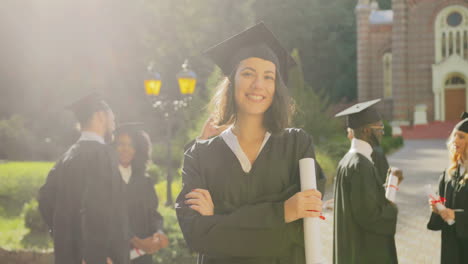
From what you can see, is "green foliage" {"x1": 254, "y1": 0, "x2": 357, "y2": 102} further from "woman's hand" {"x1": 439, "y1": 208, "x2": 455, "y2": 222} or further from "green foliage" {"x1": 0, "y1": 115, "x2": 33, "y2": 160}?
"woman's hand" {"x1": 439, "y1": 208, "x2": 455, "y2": 222}

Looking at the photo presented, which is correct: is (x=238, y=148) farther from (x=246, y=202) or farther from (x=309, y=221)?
(x=309, y=221)

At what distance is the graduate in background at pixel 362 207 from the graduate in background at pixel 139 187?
164 centimetres

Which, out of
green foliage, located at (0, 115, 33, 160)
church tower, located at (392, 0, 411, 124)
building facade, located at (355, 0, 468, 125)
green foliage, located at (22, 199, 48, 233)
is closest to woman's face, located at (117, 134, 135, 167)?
green foliage, located at (22, 199, 48, 233)

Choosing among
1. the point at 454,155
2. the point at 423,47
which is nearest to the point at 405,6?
the point at 423,47

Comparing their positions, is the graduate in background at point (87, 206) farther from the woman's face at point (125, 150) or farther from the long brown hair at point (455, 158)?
the long brown hair at point (455, 158)

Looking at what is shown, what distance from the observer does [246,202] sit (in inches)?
94.0

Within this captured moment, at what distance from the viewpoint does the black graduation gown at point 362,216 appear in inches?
155

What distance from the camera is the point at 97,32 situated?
31.5 metres

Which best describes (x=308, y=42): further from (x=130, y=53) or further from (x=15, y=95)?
(x=15, y=95)

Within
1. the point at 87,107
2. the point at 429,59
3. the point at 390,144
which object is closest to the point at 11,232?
the point at 87,107

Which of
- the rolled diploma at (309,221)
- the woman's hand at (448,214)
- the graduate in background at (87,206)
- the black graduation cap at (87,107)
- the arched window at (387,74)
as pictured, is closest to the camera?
the rolled diploma at (309,221)

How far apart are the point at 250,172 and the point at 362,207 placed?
1.82 metres

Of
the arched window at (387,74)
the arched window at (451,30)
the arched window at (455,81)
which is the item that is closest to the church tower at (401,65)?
the arched window at (451,30)

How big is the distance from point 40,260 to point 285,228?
5377 millimetres
